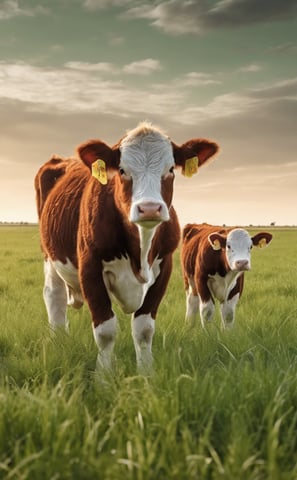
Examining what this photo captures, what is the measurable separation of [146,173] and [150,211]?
464 millimetres

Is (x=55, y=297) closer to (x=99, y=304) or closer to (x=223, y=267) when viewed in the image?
(x=99, y=304)

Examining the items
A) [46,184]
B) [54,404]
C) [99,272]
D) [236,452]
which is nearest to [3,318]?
[46,184]

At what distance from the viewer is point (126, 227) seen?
4820 mm

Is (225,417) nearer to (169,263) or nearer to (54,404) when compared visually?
(54,404)

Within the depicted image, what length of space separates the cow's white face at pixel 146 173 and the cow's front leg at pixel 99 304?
765 millimetres

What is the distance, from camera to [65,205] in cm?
588

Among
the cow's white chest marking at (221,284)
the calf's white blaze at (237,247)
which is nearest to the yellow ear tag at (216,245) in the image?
the calf's white blaze at (237,247)

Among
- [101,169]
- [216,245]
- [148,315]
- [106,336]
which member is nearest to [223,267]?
[216,245]

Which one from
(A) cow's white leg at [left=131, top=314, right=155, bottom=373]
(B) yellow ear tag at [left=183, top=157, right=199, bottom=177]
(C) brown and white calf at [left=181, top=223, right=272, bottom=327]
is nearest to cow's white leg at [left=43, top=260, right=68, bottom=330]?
(A) cow's white leg at [left=131, top=314, right=155, bottom=373]

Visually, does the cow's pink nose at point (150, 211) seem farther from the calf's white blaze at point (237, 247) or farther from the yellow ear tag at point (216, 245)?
the yellow ear tag at point (216, 245)

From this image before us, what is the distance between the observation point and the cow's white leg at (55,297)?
6590mm

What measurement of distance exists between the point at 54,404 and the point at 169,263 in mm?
2361

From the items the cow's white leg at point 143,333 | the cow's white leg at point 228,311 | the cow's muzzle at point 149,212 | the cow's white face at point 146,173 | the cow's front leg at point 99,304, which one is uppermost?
the cow's white face at point 146,173

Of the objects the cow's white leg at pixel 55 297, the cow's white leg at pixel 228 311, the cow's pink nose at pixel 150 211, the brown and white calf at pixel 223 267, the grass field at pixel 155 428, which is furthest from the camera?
the brown and white calf at pixel 223 267
